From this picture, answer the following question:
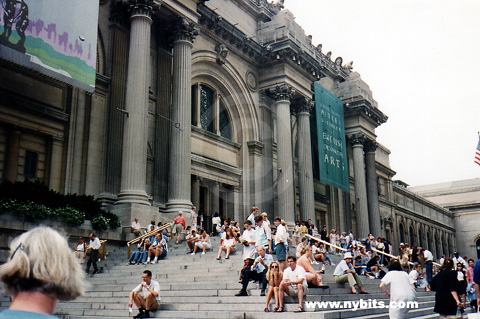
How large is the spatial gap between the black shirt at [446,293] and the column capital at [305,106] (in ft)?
84.4

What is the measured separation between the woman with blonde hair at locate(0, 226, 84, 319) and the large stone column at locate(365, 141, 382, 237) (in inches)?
1599

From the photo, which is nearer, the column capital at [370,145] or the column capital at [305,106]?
the column capital at [305,106]

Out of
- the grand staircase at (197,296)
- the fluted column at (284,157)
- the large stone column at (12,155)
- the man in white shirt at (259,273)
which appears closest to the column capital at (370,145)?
the fluted column at (284,157)

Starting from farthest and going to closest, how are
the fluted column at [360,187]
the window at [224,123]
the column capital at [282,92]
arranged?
the fluted column at [360,187] < the column capital at [282,92] < the window at [224,123]

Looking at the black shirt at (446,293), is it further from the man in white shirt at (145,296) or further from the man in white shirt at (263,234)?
the man in white shirt at (145,296)

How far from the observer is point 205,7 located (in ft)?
91.2

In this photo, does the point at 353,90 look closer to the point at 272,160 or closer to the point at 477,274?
the point at 272,160

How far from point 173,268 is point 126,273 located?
142cm

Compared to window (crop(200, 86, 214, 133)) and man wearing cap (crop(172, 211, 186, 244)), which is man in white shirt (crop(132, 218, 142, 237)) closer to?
man wearing cap (crop(172, 211, 186, 244))

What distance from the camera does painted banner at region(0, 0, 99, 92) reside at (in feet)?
52.1

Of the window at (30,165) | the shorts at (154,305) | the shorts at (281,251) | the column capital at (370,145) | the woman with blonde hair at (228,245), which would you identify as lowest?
the shorts at (154,305)

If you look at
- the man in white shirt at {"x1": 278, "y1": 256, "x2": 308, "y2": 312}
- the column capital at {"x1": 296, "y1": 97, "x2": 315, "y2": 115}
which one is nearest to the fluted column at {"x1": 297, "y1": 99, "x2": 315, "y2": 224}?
the column capital at {"x1": 296, "y1": 97, "x2": 315, "y2": 115}

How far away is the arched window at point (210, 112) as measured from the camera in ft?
93.6

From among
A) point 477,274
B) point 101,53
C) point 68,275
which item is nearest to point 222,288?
point 477,274
